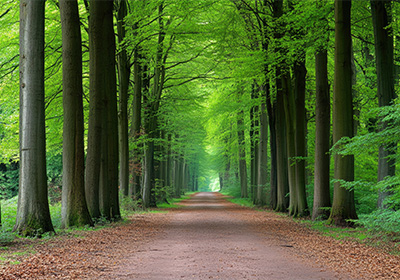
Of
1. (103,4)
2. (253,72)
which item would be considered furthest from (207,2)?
(103,4)

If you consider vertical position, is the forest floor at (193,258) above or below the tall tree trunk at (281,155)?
below

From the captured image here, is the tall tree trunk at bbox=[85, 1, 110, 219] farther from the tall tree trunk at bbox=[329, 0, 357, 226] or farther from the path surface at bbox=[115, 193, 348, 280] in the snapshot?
the tall tree trunk at bbox=[329, 0, 357, 226]

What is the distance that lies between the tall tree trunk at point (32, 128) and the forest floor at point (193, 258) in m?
0.82

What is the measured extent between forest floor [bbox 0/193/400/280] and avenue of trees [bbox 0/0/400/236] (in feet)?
3.56

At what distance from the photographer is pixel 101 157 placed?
15.5 m

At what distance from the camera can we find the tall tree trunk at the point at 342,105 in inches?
553

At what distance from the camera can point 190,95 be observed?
94.4ft

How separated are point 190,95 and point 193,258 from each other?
830 inches

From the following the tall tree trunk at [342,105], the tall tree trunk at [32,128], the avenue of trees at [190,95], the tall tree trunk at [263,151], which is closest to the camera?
the tall tree trunk at [32,128]

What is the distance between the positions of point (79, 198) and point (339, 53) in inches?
370

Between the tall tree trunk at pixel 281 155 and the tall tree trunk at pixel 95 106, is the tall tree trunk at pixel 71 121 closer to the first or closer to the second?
the tall tree trunk at pixel 95 106

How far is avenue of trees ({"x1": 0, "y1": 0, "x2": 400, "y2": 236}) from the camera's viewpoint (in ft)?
34.4

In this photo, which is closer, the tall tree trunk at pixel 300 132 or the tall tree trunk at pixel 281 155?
the tall tree trunk at pixel 300 132

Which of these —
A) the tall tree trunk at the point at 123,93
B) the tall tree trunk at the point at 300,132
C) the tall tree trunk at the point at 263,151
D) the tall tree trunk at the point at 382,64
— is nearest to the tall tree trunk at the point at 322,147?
the tall tree trunk at the point at 300,132
